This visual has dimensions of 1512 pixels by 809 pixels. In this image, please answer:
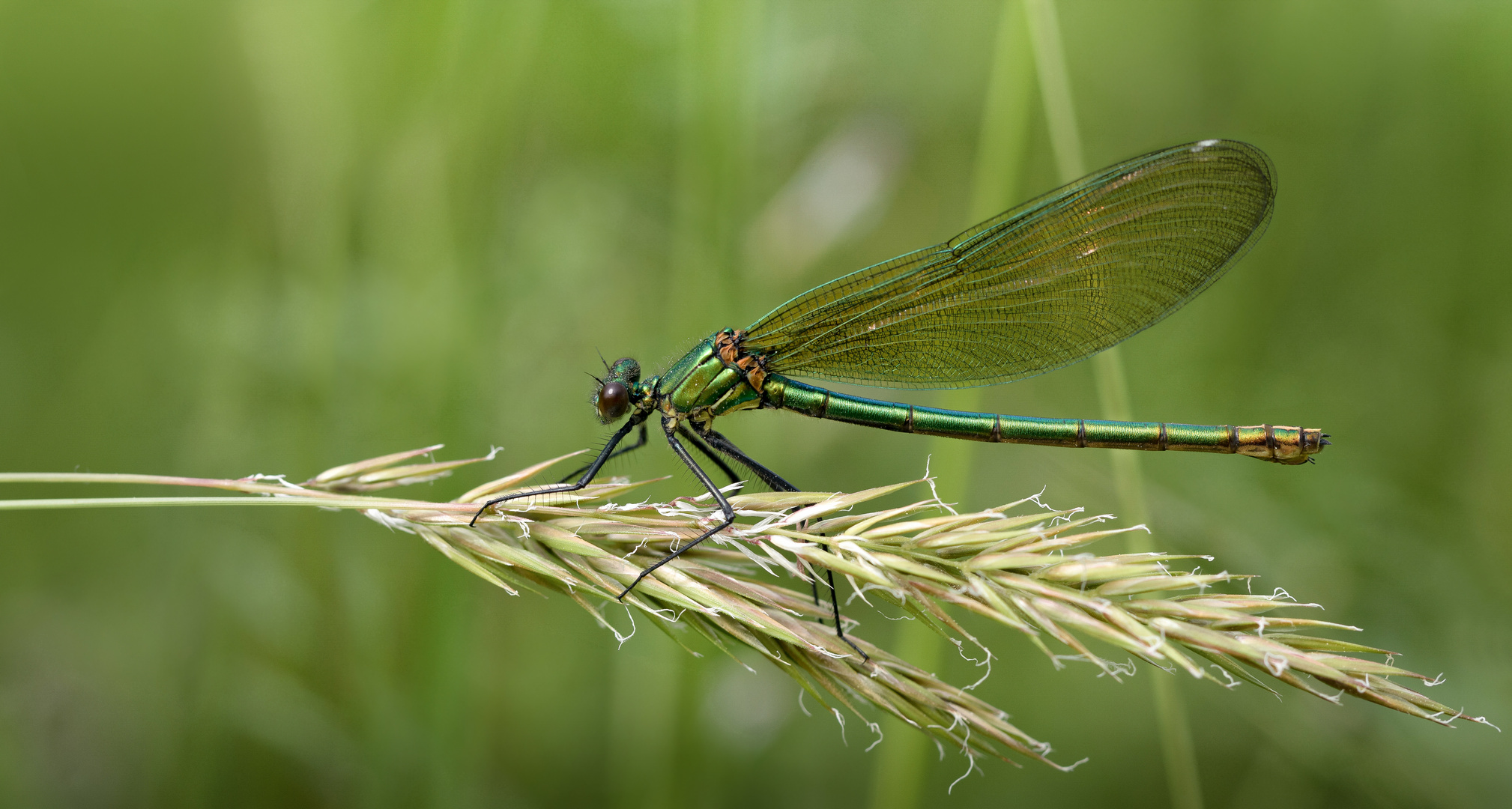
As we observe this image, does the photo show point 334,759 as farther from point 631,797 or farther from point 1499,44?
point 1499,44

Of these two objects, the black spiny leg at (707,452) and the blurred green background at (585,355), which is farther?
the black spiny leg at (707,452)

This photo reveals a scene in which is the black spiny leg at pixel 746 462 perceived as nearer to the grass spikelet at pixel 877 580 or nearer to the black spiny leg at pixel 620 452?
the black spiny leg at pixel 620 452

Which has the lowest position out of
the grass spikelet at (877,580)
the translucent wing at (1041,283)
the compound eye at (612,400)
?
the grass spikelet at (877,580)

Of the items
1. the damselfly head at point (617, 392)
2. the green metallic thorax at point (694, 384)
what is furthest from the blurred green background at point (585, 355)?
the damselfly head at point (617, 392)

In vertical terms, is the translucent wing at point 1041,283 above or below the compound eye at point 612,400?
above

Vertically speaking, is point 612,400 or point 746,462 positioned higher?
point 612,400

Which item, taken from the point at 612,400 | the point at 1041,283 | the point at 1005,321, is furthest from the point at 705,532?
the point at 1041,283

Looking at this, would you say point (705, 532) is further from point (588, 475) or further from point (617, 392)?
point (617, 392)

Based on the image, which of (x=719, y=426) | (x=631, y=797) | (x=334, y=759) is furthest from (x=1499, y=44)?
(x=334, y=759)

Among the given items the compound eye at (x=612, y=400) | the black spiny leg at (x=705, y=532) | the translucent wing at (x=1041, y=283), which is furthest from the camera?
the compound eye at (x=612, y=400)
